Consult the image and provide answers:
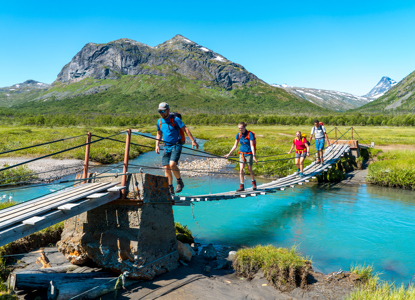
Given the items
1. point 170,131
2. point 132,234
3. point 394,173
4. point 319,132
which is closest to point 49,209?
point 132,234

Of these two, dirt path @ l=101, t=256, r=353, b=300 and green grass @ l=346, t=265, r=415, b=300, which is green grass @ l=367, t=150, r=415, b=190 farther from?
dirt path @ l=101, t=256, r=353, b=300

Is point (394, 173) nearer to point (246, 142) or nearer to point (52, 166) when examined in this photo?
point (246, 142)

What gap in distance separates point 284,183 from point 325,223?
99.4 inches

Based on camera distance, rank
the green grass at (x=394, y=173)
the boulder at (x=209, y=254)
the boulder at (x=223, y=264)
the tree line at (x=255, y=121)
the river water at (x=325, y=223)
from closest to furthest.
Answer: the boulder at (x=223, y=264) → the boulder at (x=209, y=254) → the river water at (x=325, y=223) → the green grass at (x=394, y=173) → the tree line at (x=255, y=121)

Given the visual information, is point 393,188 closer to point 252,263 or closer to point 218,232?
point 218,232

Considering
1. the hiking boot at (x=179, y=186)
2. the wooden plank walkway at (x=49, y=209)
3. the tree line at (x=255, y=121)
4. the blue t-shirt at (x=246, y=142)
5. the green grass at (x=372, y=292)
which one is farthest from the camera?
the tree line at (x=255, y=121)

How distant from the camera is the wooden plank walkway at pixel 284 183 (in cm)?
949

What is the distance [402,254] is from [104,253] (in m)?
9.41

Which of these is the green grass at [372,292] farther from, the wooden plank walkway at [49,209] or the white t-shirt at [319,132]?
the white t-shirt at [319,132]

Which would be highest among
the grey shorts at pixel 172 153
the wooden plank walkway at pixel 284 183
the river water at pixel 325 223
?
the grey shorts at pixel 172 153

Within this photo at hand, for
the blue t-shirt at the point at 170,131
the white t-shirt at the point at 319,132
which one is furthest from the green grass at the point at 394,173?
the blue t-shirt at the point at 170,131

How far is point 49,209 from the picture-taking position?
19.3 ft

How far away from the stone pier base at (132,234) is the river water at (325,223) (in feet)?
11.8

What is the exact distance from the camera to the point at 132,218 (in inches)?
298
